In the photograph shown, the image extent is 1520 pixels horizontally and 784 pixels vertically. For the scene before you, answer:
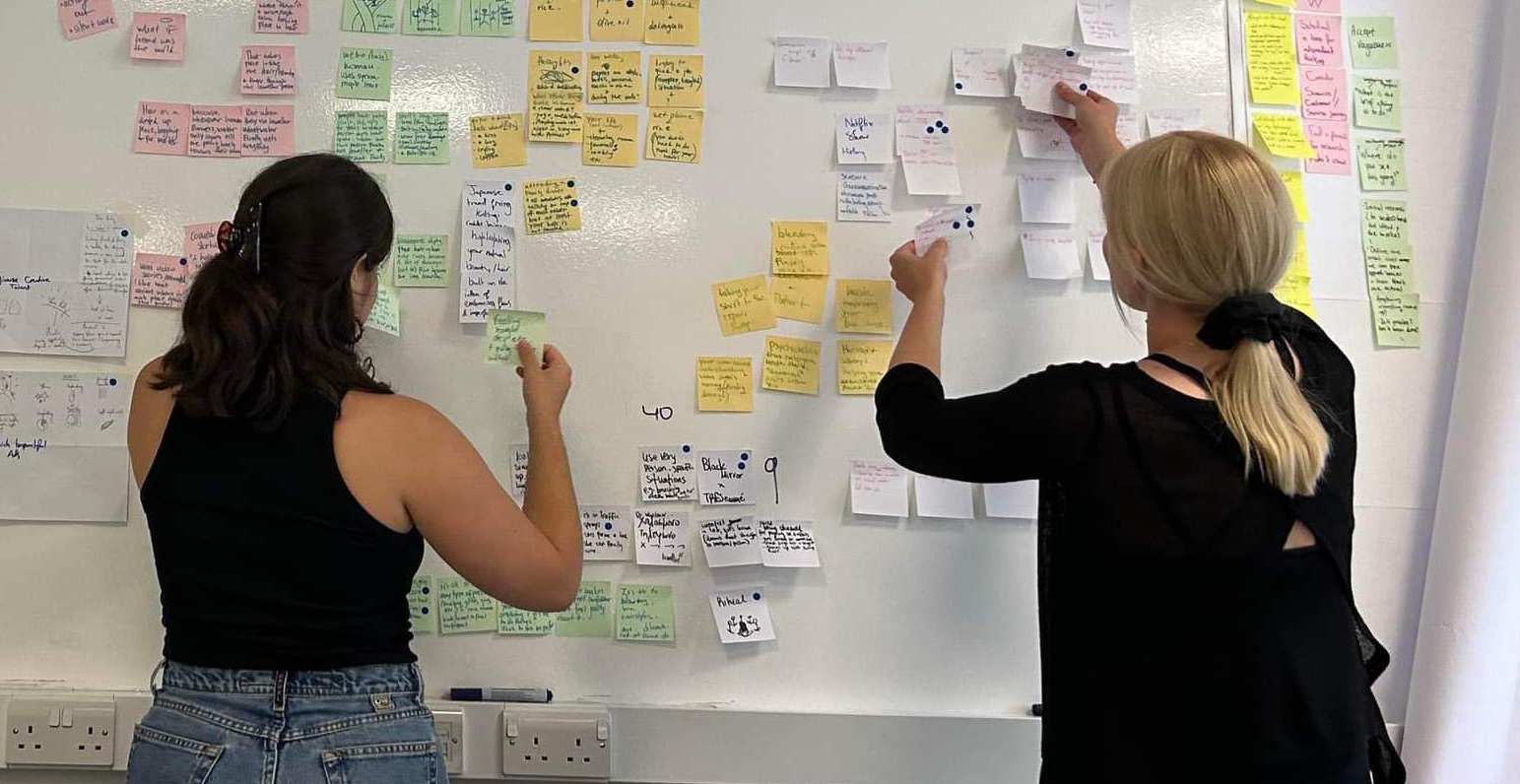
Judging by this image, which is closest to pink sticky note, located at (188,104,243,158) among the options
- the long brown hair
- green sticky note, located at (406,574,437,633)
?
the long brown hair

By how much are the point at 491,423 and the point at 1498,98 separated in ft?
5.37

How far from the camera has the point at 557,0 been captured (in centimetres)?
183

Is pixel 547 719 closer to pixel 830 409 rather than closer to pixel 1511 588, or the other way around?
pixel 830 409

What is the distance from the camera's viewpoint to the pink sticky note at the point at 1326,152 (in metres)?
1.85

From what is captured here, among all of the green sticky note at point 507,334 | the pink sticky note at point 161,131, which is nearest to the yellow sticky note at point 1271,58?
the green sticky note at point 507,334

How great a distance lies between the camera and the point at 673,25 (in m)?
1.82

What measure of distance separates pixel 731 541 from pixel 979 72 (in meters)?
0.82

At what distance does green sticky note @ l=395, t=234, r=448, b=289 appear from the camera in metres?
1.79

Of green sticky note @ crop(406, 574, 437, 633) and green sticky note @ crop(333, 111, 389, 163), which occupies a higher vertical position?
green sticky note @ crop(333, 111, 389, 163)

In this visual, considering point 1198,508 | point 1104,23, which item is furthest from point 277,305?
point 1104,23

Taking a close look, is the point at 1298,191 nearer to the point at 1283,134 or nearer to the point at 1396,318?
the point at 1283,134

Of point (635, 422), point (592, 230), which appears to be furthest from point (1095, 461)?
point (592, 230)

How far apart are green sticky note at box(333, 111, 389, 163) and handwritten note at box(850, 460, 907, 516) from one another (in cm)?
88

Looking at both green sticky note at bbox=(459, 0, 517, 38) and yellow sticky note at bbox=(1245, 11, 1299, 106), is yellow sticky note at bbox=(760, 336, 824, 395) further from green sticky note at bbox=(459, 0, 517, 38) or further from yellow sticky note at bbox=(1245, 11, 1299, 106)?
yellow sticky note at bbox=(1245, 11, 1299, 106)
